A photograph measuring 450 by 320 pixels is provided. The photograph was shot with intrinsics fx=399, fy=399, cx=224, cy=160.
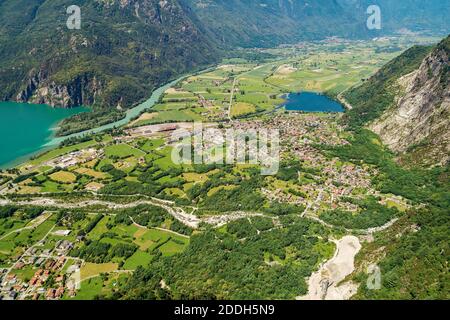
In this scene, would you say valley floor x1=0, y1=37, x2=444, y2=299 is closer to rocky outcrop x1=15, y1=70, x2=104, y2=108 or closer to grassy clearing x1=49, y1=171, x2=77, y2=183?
grassy clearing x1=49, y1=171, x2=77, y2=183

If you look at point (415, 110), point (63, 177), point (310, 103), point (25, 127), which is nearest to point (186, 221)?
point (63, 177)

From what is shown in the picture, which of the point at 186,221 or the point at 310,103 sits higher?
the point at 310,103

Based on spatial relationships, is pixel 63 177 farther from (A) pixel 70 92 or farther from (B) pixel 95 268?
(A) pixel 70 92

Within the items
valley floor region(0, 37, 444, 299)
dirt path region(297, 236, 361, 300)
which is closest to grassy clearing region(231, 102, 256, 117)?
valley floor region(0, 37, 444, 299)

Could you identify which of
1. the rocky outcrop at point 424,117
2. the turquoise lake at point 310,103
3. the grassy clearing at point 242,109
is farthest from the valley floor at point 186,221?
the turquoise lake at point 310,103

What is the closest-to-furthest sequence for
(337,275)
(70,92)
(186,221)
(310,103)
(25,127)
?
(337,275) < (186,221) < (25,127) < (310,103) < (70,92)

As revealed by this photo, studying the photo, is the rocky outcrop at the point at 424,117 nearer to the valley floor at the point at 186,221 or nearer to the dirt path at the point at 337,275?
the valley floor at the point at 186,221
